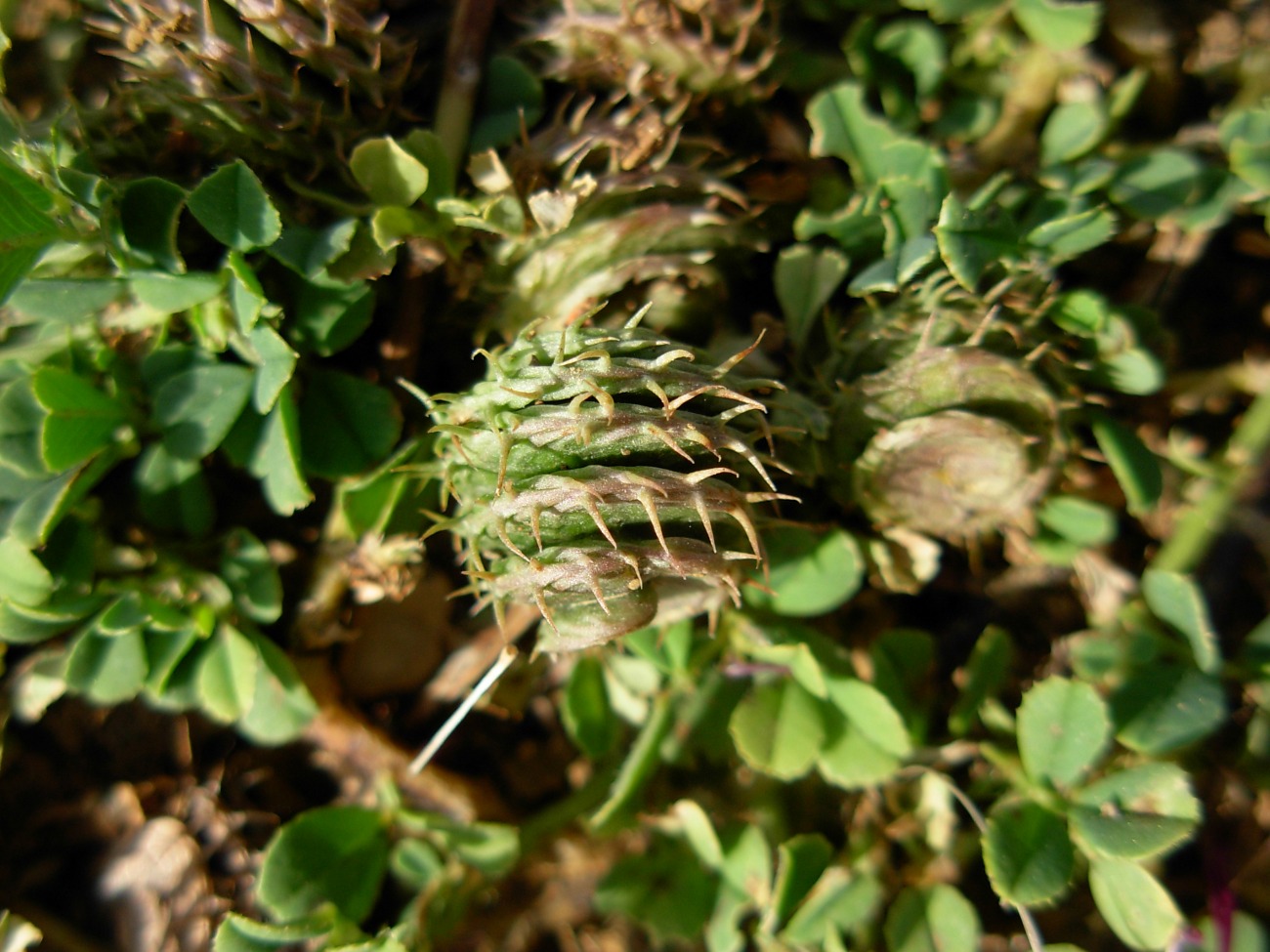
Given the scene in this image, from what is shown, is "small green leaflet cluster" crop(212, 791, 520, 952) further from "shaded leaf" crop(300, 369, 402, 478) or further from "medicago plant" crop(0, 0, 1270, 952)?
"shaded leaf" crop(300, 369, 402, 478)

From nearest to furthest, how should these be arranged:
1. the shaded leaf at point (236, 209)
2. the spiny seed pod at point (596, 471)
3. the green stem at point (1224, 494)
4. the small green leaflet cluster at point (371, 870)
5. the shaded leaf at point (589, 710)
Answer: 1. the spiny seed pod at point (596, 471)
2. the shaded leaf at point (236, 209)
3. the small green leaflet cluster at point (371, 870)
4. the shaded leaf at point (589, 710)
5. the green stem at point (1224, 494)

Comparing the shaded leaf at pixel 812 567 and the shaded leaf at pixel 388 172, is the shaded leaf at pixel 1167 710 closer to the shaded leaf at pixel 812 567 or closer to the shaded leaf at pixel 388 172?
the shaded leaf at pixel 812 567

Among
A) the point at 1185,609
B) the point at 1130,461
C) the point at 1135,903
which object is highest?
the point at 1130,461

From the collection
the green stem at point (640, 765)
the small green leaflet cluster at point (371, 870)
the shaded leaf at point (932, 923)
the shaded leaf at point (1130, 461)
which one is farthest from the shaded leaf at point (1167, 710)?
the small green leaflet cluster at point (371, 870)

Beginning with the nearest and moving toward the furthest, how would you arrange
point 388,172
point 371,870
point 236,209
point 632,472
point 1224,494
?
point 632,472
point 236,209
point 388,172
point 371,870
point 1224,494

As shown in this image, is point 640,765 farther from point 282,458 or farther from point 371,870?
point 282,458

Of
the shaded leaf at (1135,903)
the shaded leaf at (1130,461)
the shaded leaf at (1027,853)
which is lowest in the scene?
the shaded leaf at (1135,903)

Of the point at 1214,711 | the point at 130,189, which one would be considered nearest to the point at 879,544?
the point at 1214,711

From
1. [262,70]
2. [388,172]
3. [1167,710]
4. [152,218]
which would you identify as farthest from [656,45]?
[1167,710]
